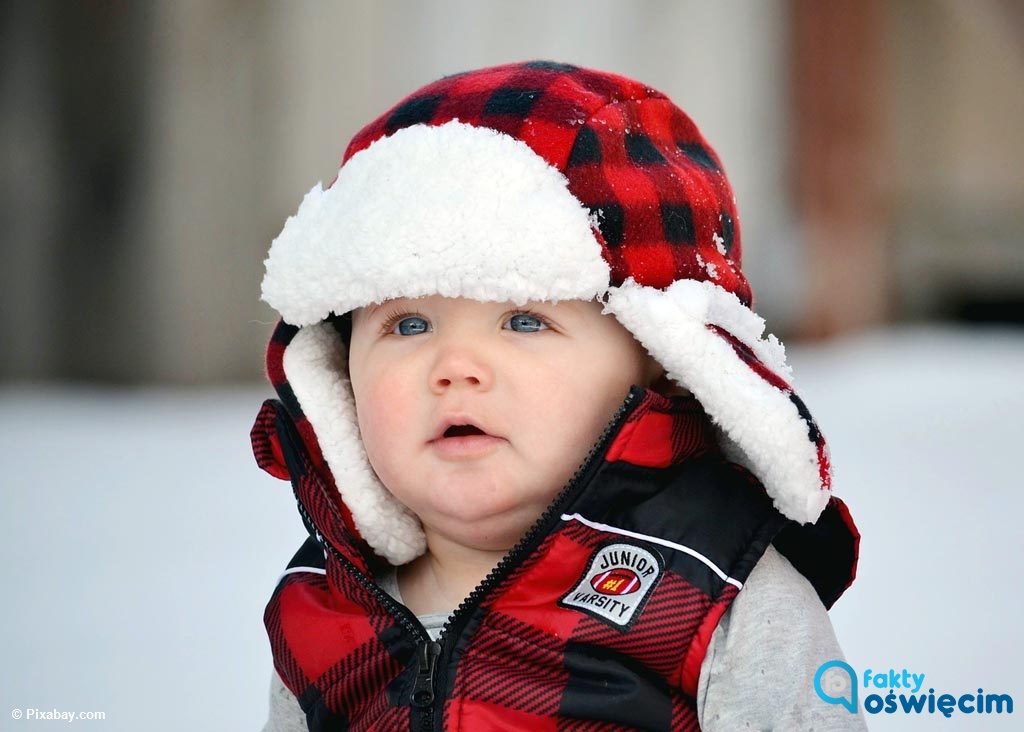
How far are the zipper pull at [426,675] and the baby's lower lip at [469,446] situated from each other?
163mm

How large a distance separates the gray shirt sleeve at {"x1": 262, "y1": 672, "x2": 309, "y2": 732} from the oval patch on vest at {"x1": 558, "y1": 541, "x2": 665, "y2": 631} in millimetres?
377

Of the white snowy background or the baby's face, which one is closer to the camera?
the baby's face

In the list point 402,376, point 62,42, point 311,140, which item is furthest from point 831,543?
point 62,42

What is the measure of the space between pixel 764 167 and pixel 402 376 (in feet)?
10.8

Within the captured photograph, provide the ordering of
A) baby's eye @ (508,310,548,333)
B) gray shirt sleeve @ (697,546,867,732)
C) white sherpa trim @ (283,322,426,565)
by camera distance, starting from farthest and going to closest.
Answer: white sherpa trim @ (283,322,426,565) → baby's eye @ (508,310,548,333) → gray shirt sleeve @ (697,546,867,732)

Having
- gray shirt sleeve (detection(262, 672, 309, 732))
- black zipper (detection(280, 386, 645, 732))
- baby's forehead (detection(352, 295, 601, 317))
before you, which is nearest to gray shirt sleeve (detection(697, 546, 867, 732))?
black zipper (detection(280, 386, 645, 732))

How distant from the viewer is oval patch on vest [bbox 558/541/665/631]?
3.20 ft

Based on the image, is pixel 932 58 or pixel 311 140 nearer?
pixel 311 140

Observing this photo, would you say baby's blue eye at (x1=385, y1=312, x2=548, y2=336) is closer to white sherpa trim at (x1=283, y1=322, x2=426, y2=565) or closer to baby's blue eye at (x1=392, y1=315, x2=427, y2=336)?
baby's blue eye at (x1=392, y1=315, x2=427, y2=336)

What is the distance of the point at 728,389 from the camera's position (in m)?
1.00

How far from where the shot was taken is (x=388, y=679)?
3.51 ft

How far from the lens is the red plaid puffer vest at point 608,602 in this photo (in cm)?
97

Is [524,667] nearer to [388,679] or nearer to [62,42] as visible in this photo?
[388,679]

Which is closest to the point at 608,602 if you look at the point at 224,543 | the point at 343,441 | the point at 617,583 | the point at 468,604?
the point at 617,583
